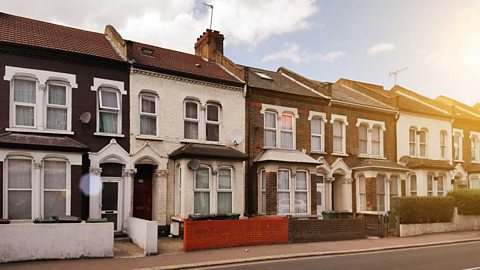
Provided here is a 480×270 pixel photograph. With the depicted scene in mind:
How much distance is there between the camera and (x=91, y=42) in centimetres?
2072

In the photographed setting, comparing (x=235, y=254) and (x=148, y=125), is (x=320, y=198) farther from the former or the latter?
(x=235, y=254)

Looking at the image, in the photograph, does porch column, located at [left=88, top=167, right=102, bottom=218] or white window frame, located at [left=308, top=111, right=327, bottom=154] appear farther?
white window frame, located at [left=308, top=111, right=327, bottom=154]

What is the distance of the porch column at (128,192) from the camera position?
63.3 ft

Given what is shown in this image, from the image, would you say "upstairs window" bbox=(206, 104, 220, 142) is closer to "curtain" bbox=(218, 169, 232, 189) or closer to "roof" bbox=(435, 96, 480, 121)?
"curtain" bbox=(218, 169, 232, 189)

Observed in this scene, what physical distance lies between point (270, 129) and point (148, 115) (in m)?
6.56

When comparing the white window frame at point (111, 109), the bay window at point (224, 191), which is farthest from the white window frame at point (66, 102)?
the bay window at point (224, 191)

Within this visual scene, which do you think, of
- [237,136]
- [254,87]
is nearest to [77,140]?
[237,136]

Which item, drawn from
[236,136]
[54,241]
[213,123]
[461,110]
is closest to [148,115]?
[213,123]

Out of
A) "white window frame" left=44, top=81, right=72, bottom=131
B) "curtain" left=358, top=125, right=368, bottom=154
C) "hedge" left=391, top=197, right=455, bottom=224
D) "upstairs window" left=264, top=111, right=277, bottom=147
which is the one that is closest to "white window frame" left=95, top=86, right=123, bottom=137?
"white window frame" left=44, top=81, right=72, bottom=131

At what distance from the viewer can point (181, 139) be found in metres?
21.0

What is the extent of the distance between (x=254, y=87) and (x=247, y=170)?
410cm

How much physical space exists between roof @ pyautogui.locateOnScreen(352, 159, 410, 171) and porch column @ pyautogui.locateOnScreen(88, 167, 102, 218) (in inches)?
559

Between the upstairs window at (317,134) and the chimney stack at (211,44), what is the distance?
640 centimetres

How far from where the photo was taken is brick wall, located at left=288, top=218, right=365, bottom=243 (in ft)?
62.6
